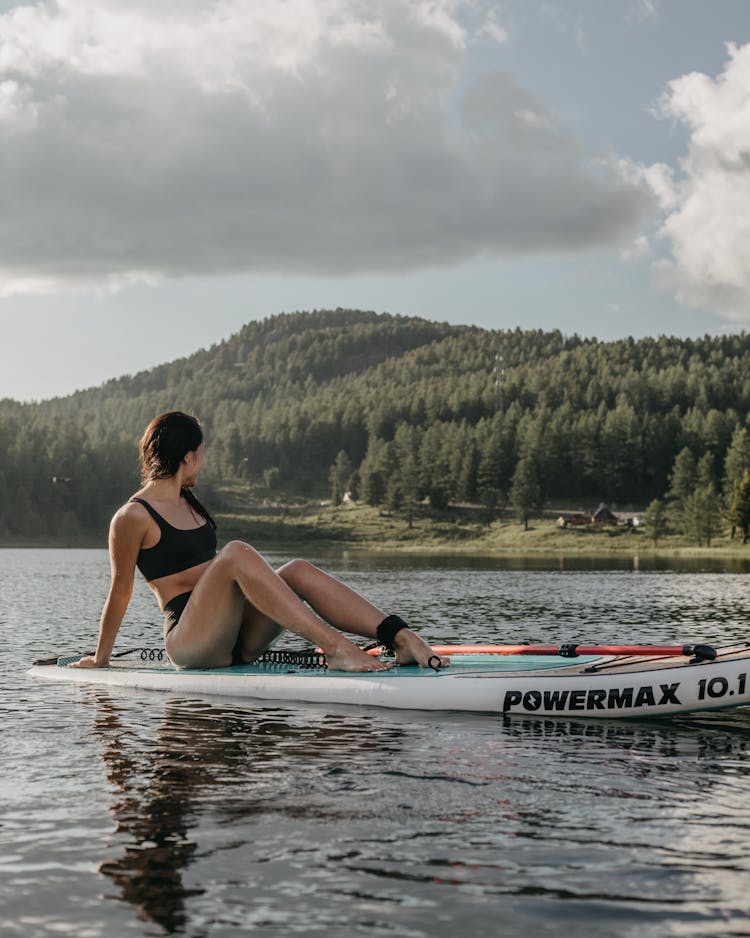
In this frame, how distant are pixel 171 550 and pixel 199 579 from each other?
1.41 feet

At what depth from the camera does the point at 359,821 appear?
784 centimetres

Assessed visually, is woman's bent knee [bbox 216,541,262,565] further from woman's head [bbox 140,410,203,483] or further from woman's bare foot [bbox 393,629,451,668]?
woman's bare foot [bbox 393,629,451,668]

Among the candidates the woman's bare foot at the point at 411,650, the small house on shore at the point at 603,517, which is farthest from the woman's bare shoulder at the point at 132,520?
the small house on shore at the point at 603,517

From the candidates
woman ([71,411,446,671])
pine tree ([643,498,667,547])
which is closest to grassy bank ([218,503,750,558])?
pine tree ([643,498,667,547])

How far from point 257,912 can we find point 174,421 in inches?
252

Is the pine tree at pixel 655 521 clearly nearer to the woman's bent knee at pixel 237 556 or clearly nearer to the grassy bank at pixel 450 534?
the grassy bank at pixel 450 534

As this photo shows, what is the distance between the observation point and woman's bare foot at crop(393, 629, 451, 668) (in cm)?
1207

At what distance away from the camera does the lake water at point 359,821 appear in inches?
234

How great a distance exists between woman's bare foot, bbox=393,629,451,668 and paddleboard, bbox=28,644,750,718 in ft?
0.34

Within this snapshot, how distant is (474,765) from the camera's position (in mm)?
9805

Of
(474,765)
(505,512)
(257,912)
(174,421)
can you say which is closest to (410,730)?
(474,765)

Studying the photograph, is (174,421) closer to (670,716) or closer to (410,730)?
(410,730)

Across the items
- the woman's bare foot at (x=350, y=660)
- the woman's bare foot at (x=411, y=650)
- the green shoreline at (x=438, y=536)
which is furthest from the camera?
the green shoreline at (x=438, y=536)

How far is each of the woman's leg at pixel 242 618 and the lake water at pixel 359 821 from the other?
0.67m
